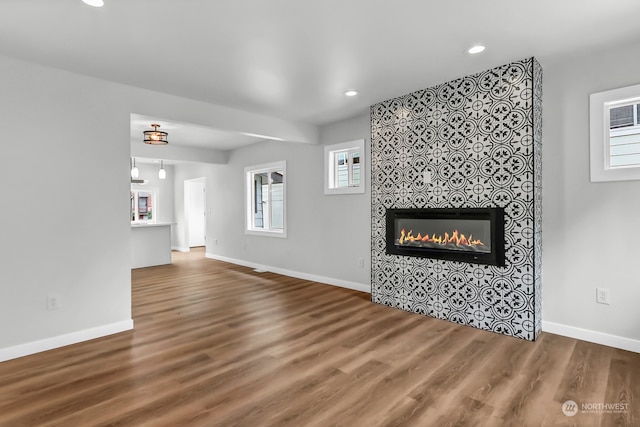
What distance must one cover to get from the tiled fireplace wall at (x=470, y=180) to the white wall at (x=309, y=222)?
0.57 metres

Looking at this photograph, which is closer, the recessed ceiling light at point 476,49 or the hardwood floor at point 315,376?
the hardwood floor at point 315,376

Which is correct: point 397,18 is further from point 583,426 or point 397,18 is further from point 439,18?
point 583,426

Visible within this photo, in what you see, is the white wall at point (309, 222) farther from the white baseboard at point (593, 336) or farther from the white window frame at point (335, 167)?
the white baseboard at point (593, 336)

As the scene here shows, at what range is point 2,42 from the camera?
2.48m

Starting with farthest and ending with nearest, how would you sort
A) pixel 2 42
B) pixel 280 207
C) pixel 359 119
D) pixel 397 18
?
pixel 280 207
pixel 359 119
pixel 2 42
pixel 397 18

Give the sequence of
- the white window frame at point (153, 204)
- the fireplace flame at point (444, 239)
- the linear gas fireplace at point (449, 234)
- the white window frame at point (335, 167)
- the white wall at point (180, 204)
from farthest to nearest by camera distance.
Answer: the white window frame at point (153, 204), the white wall at point (180, 204), the white window frame at point (335, 167), the fireplace flame at point (444, 239), the linear gas fireplace at point (449, 234)

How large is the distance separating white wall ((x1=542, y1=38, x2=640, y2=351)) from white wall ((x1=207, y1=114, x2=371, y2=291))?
214cm

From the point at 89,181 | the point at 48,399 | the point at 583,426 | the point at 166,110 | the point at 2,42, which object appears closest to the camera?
the point at 583,426

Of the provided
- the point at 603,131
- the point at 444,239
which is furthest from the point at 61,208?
the point at 603,131

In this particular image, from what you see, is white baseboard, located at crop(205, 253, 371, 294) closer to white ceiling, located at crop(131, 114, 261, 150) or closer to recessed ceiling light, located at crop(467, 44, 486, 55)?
white ceiling, located at crop(131, 114, 261, 150)

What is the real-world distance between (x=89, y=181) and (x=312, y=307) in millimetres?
2716

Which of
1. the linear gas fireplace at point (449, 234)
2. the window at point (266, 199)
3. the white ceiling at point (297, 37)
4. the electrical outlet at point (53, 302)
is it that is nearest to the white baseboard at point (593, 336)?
the linear gas fireplace at point (449, 234)

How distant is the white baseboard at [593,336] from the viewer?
2693 mm

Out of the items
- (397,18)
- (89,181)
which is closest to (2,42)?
(89,181)
